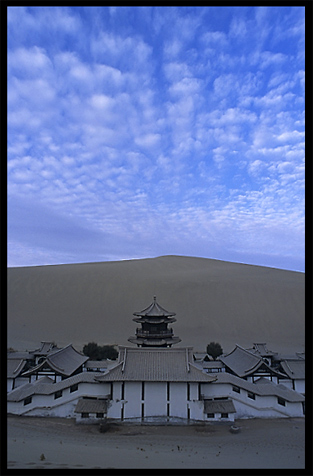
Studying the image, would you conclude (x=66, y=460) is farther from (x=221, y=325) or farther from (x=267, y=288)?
(x=267, y=288)

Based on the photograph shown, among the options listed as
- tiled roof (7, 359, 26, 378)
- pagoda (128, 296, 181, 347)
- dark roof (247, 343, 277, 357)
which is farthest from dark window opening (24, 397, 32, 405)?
dark roof (247, 343, 277, 357)

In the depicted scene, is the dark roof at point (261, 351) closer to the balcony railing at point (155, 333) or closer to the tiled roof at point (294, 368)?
the tiled roof at point (294, 368)

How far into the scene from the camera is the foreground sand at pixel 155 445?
391 centimetres

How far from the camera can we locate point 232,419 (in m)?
11.0

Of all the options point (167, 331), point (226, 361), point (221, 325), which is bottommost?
point (221, 325)

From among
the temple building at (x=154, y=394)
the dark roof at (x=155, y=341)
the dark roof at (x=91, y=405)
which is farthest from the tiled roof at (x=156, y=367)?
the dark roof at (x=155, y=341)

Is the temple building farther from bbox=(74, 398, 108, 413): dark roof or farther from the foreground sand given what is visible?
the foreground sand

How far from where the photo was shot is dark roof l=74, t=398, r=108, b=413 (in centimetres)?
1058

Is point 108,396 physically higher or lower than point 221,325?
higher

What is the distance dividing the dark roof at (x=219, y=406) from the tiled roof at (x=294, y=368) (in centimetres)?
411

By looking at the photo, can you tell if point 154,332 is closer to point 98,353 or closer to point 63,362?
point 63,362

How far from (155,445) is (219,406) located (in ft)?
15.6

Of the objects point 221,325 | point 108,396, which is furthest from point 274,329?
point 108,396

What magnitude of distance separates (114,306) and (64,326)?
11.1 m
